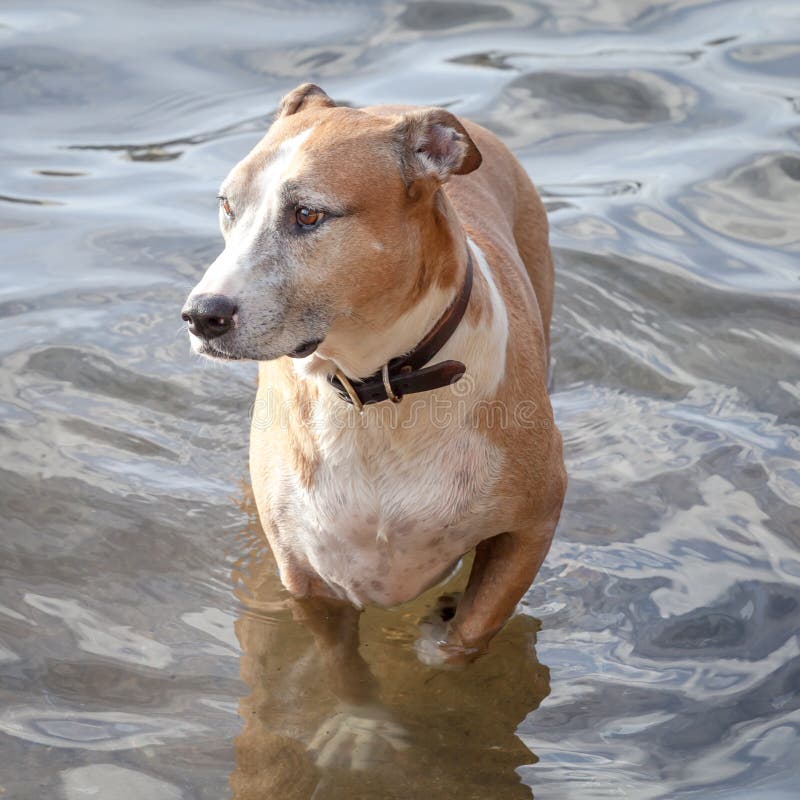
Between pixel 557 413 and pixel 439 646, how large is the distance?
5.86ft

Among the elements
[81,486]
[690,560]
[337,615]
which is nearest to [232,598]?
[337,615]

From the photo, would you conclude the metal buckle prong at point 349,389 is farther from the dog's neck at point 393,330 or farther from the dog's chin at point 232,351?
the dog's chin at point 232,351

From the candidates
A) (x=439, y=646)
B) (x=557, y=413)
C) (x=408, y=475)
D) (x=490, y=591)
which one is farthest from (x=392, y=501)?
(x=557, y=413)

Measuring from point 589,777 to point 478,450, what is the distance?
3.17 feet

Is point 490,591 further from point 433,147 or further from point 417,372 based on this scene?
point 433,147

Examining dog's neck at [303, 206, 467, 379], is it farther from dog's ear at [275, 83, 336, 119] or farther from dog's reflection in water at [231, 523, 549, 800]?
dog's reflection in water at [231, 523, 549, 800]

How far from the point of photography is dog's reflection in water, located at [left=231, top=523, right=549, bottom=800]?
3744mm

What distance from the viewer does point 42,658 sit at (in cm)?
420

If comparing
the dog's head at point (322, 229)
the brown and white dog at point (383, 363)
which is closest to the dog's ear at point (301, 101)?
the brown and white dog at point (383, 363)

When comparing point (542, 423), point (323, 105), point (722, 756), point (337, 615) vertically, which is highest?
point (323, 105)

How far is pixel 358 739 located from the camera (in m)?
3.89

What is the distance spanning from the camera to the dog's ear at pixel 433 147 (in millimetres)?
3445

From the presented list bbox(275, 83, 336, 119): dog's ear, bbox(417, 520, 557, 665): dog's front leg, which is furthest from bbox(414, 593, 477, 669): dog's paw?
bbox(275, 83, 336, 119): dog's ear

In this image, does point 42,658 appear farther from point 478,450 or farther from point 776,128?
point 776,128
